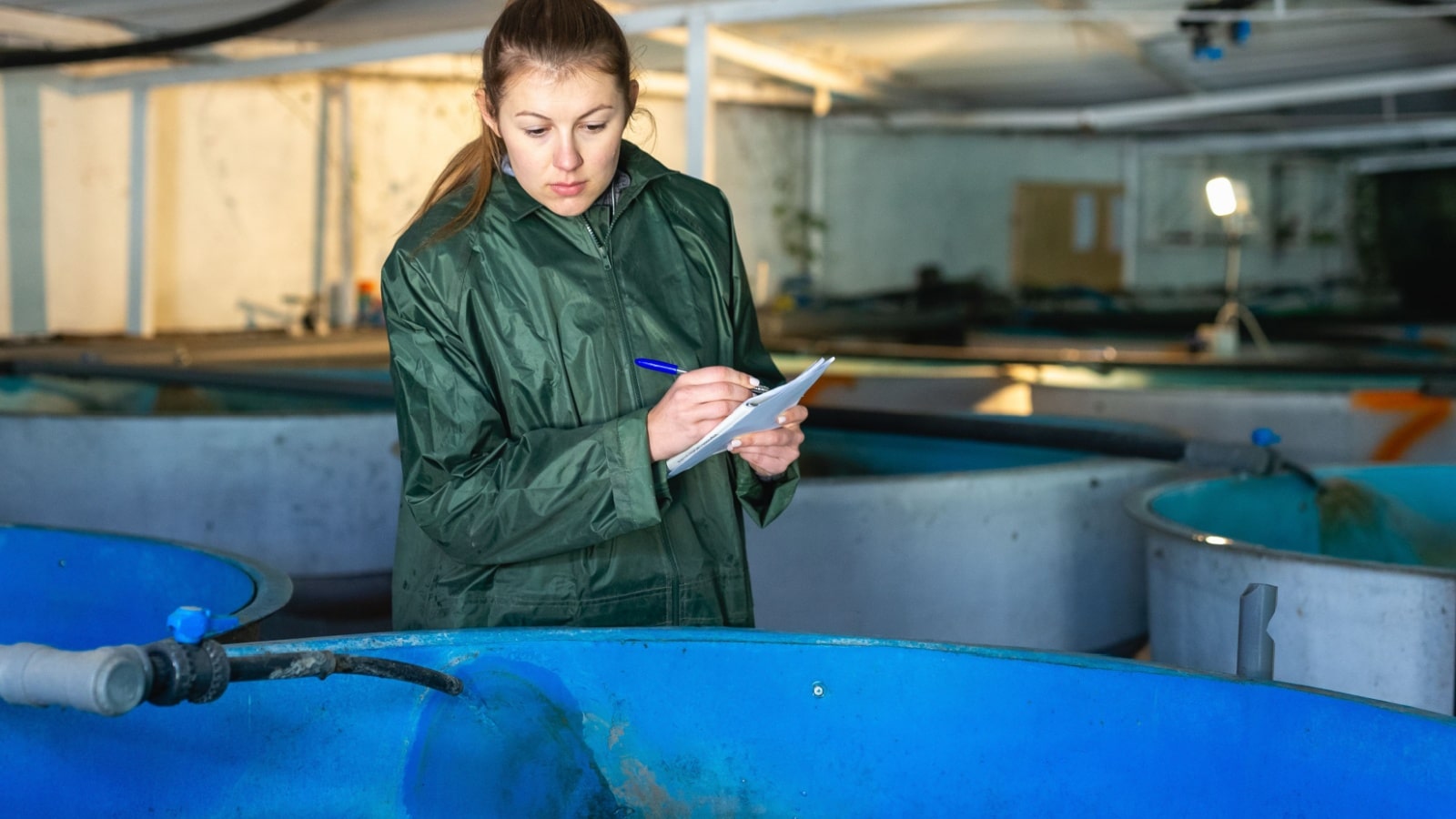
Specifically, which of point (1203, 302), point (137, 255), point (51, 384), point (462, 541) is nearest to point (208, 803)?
point (462, 541)

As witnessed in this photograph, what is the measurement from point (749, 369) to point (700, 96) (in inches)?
210

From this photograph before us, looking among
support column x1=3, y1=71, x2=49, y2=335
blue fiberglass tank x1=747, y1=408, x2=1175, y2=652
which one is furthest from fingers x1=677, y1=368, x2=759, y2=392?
support column x1=3, y1=71, x2=49, y2=335

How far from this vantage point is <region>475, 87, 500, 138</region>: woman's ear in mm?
1572

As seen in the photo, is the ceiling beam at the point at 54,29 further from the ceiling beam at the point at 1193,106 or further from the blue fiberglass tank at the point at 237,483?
the ceiling beam at the point at 1193,106

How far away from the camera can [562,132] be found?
4.96ft

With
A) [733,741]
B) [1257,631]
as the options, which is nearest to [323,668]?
[733,741]

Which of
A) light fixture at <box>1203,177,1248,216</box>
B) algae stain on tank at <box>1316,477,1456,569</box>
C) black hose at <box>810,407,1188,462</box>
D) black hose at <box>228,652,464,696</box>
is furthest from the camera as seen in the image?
light fixture at <box>1203,177,1248,216</box>

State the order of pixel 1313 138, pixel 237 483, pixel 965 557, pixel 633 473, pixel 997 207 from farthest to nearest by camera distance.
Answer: pixel 997 207 < pixel 1313 138 < pixel 237 483 < pixel 965 557 < pixel 633 473

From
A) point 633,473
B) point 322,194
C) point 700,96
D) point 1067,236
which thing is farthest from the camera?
point 1067,236

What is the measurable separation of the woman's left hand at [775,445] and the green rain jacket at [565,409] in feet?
0.29

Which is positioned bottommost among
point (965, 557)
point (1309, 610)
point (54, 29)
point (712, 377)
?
point (965, 557)

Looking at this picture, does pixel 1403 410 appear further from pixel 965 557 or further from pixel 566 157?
pixel 566 157

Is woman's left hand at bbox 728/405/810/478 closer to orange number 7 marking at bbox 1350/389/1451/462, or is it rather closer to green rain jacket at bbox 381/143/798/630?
green rain jacket at bbox 381/143/798/630

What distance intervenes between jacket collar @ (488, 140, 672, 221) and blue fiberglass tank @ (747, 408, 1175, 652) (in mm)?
1817
